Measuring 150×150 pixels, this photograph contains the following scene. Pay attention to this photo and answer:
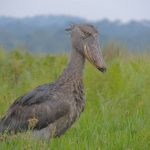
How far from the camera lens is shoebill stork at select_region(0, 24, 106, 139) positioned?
23.2 feet

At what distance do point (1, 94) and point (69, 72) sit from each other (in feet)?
6.88

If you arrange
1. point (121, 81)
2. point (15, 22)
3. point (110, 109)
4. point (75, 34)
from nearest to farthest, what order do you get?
point (75, 34), point (110, 109), point (121, 81), point (15, 22)

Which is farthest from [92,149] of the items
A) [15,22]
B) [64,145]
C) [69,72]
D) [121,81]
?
[15,22]

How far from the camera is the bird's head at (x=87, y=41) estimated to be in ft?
24.1

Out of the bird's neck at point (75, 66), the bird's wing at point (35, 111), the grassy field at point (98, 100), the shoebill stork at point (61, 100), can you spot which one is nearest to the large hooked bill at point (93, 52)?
the shoebill stork at point (61, 100)

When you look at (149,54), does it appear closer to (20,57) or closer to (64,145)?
(20,57)

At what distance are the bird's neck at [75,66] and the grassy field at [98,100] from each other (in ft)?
2.22

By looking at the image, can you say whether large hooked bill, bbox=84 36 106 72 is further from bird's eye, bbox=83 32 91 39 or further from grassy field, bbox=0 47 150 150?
grassy field, bbox=0 47 150 150

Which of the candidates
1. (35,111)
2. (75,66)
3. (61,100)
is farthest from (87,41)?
(35,111)

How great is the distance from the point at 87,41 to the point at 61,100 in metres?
0.72

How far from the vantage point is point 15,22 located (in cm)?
5162

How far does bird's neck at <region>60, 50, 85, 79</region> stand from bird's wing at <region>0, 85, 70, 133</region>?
361 mm

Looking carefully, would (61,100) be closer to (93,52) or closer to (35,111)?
(35,111)

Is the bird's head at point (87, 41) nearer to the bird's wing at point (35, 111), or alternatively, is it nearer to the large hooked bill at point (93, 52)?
the large hooked bill at point (93, 52)
